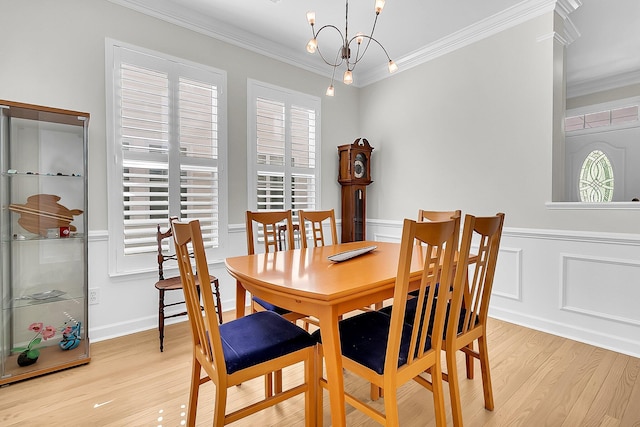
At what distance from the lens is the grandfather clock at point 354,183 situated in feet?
12.9

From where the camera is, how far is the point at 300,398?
183cm

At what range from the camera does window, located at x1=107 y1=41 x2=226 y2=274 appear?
2.57m

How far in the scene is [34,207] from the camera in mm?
2139

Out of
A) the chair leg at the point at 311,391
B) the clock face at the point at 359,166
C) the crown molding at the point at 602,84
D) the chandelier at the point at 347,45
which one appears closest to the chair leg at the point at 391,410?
the chair leg at the point at 311,391

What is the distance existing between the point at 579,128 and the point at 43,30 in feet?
19.7

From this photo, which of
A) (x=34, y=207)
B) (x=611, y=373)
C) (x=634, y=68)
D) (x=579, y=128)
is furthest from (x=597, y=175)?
(x=34, y=207)

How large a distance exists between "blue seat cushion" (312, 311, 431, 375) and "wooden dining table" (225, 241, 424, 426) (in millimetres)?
130

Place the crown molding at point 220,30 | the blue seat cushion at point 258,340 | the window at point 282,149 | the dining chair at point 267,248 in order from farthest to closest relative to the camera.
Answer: the window at point 282,149, the crown molding at point 220,30, the dining chair at point 267,248, the blue seat cushion at point 258,340

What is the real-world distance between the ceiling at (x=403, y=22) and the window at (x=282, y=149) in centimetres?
47

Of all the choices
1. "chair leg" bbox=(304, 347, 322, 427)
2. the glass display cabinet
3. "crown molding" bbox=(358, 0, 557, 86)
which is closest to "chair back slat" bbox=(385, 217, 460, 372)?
"chair leg" bbox=(304, 347, 322, 427)

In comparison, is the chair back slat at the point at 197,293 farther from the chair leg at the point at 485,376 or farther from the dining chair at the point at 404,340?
the chair leg at the point at 485,376

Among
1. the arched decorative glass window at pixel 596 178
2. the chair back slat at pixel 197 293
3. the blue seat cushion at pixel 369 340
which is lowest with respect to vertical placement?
the blue seat cushion at pixel 369 340

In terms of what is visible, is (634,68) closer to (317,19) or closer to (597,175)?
(597,175)

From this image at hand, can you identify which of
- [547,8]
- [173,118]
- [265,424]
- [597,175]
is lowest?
[265,424]
